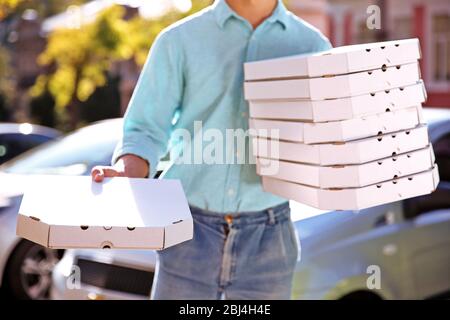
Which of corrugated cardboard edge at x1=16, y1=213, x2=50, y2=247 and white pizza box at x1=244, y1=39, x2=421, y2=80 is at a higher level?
white pizza box at x1=244, y1=39, x2=421, y2=80

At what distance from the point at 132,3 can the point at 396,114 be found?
14.2m

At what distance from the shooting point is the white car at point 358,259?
3.46m

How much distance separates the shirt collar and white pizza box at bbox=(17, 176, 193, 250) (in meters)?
0.54

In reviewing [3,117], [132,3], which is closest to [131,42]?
[132,3]

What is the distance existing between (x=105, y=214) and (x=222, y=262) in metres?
0.53

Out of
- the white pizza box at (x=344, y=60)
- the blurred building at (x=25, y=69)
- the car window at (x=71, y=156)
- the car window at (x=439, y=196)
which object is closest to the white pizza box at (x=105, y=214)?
the white pizza box at (x=344, y=60)

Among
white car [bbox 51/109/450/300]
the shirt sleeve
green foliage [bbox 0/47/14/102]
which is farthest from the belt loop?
green foliage [bbox 0/47/14/102]

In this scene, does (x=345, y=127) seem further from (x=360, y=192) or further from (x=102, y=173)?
(x=102, y=173)

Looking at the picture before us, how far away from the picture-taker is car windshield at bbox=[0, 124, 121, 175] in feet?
16.6

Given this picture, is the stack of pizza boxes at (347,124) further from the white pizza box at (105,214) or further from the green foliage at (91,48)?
the green foliage at (91,48)

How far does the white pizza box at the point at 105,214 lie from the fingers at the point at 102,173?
0.05ft

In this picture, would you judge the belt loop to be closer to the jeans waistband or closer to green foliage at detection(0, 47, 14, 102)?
the jeans waistband

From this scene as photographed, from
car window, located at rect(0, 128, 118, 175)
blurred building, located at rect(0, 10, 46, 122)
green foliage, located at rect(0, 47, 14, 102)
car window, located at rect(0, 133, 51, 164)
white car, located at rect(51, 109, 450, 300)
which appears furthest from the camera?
blurred building, located at rect(0, 10, 46, 122)

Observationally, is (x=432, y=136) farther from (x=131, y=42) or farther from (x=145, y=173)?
(x=131, y=42)
